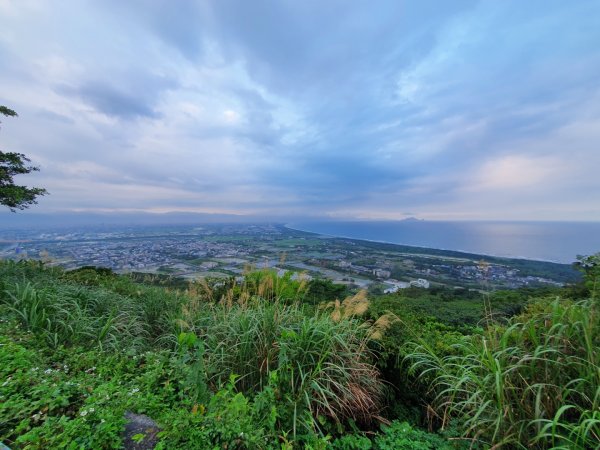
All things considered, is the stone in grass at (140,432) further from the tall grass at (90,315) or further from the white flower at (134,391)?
the tall grass at (90,315)

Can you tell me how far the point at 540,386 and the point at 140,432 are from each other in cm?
289

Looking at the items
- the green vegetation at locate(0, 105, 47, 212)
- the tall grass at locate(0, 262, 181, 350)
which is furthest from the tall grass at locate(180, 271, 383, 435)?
the green vegetation at locate(0, 105, 47, 212)

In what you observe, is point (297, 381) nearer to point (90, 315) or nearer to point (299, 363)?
point (299, 363)

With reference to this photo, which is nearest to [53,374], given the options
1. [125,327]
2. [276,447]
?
[125,327]

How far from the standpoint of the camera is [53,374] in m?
2.26

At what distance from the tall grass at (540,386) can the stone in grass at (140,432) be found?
226 centimetres

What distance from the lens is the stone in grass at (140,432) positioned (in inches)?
65.3

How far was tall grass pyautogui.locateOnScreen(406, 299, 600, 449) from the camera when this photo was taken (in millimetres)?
1882

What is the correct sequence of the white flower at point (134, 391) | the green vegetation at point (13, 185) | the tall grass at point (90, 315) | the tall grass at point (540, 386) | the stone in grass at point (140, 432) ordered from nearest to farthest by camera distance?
the stone in grass at point (140, 432) < the tall grass at point (540, 386) < the white flower at point (134, 391) < the tall grass at point (90, 315) < the green vegetation at point (13, 185)

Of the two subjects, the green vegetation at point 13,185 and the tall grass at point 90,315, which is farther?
the green vegetation at point 13,185

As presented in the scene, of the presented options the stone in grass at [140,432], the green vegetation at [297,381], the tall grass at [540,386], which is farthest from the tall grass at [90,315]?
the tall grass at [540,386]

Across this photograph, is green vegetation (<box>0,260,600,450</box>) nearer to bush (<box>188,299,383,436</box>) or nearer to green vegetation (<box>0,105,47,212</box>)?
bush (<box>188,299,383,436</box>)

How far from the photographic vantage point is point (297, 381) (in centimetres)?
265

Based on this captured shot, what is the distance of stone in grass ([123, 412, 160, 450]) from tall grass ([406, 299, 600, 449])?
89.1 inches
